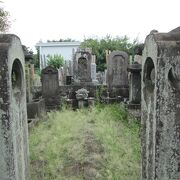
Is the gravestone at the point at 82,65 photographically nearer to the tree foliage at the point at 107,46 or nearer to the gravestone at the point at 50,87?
the gravestone at the point at 50,87

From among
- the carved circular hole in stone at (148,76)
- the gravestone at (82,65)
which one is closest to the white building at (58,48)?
the gravestone at (82,65)

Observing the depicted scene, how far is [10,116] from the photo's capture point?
12.2ft

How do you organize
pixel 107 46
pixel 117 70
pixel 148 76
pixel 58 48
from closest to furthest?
1. pixel 148 76
2. pixel 117 70
3. pixel 107 46
4. pixel 58 48

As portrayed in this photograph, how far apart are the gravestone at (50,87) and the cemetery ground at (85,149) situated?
8.61 ft

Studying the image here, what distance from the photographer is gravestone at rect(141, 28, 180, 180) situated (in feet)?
11.4

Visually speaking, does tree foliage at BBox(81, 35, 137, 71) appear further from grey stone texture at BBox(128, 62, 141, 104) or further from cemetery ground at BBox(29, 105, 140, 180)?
cemetery ground at BBox(29, 105, 140, 180)

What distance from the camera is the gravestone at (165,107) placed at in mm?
3461

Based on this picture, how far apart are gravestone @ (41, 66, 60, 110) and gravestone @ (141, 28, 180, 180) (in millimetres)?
9284

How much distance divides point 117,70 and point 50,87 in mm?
3603

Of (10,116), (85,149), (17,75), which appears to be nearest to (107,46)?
(85,149)

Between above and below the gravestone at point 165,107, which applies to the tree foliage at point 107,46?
above

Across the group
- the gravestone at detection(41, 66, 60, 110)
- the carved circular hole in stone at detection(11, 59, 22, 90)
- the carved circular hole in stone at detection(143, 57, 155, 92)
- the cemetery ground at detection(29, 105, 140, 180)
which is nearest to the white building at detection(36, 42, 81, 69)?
the gravestone at detection(41, 66, 60, 110)

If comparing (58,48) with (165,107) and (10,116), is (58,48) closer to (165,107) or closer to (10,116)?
(10,116)

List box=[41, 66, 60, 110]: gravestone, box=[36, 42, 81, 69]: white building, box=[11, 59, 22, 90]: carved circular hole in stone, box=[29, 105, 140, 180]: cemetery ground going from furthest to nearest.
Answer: box=[36, 42, 81, 69]: white building < box=[41, 66, 60, 110]: gravestone < box=[29, 105, 140, 180]: cemetery ground < box=[11, 59, 22, 90]: carved circular hole in stone
